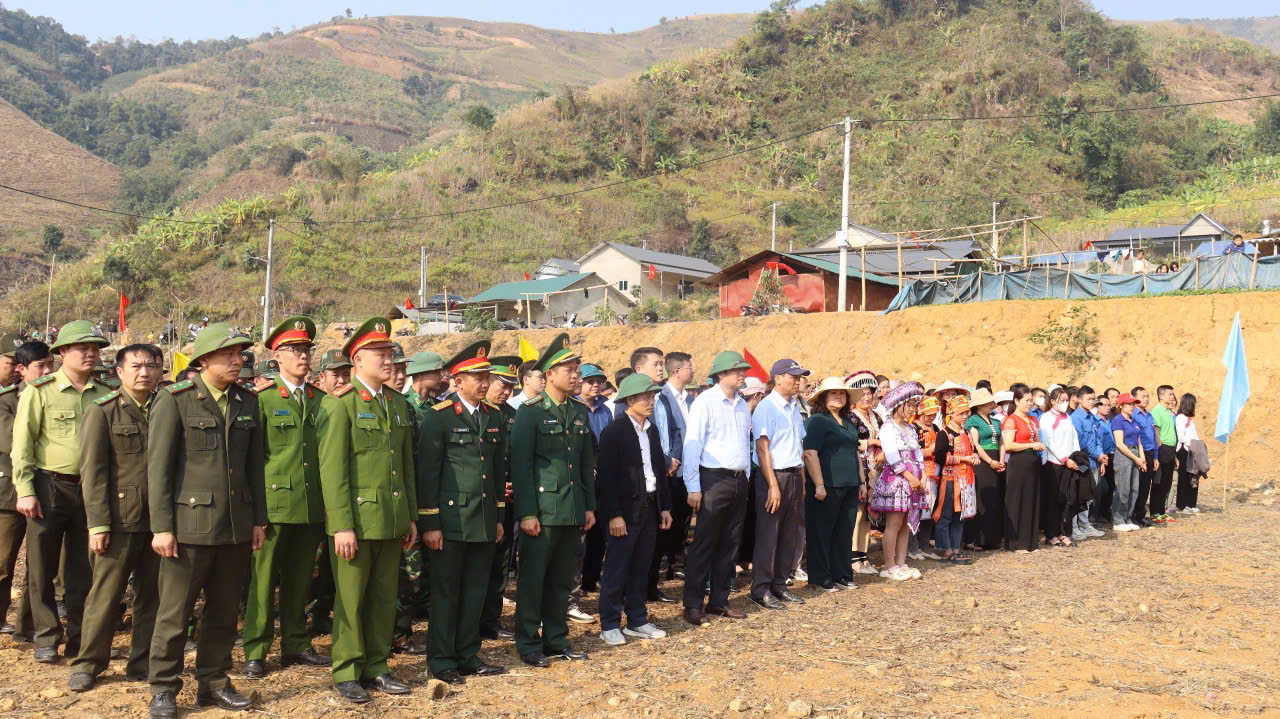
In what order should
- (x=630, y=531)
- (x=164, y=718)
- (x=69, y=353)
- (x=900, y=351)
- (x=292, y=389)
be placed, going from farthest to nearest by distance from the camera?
1. (x=900, y=351)
2. (x=630, y=531)
3. (x=69, y=353)
4. (x=292, y=389)
5. (x=164, y=718)

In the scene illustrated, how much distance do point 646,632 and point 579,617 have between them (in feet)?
2.69

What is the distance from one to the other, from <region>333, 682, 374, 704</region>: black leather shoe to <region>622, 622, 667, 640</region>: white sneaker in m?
2.15

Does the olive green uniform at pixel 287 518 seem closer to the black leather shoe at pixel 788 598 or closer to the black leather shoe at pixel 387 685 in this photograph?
the black leather shoe at pixel 387 685

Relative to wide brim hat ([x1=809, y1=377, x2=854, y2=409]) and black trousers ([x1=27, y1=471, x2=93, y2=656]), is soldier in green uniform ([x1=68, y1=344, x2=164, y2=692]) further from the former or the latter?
wide brim hat ([x1=809, y1=377, x2=854, y2=409])

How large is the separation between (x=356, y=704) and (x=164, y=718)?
0.87m

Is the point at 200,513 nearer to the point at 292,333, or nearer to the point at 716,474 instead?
the point at 292,333

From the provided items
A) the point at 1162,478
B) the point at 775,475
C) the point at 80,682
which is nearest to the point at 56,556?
the point at 80,682

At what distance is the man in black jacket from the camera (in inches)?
271

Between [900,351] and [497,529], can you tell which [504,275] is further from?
[497,529]

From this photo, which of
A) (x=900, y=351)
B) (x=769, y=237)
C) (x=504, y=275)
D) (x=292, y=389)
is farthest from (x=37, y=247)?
(x=292, y=389)

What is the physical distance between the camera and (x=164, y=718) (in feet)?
16.3

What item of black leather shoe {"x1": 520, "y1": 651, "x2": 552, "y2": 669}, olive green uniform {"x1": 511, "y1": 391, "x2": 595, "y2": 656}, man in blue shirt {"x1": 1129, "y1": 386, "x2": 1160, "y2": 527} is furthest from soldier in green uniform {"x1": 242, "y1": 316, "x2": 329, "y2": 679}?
man in blue shirt {"x1": 1129, "y1": 386, "x2": 1160, "y2": 527}

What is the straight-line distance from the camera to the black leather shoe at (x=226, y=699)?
5168 mm

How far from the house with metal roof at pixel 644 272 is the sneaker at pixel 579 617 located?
33583 millimetres
